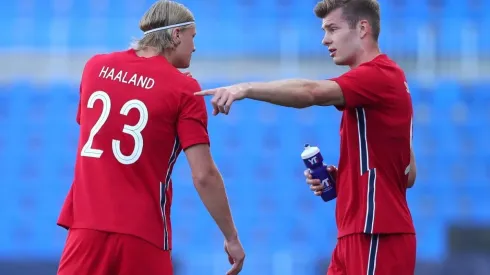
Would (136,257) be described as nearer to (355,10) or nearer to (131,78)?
(131,78)

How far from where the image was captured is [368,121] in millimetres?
3480

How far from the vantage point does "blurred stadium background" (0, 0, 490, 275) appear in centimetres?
965

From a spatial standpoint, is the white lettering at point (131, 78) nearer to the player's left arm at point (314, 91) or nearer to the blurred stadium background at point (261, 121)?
the player's left arm at point (314, 91)

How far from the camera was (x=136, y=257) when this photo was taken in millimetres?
3320

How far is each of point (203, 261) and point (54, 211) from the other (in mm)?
2119

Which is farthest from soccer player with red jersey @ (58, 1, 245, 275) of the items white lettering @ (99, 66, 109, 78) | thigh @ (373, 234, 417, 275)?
thigh @ (373, 234, 417, 275)

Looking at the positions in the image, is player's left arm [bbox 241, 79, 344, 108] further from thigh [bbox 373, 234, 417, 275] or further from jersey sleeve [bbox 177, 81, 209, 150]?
thigh [bbox 373, 234, 417, 275]

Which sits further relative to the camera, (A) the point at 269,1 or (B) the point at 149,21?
(A) the point at 269,1

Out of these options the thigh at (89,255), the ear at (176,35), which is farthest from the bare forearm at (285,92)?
the thigh at (89,255)

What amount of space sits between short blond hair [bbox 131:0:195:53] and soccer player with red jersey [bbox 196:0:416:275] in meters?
0.62

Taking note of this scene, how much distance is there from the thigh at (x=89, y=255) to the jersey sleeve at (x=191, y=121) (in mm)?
491

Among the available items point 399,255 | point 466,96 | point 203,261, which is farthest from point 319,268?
point 399,255

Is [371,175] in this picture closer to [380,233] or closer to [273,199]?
[380,233]

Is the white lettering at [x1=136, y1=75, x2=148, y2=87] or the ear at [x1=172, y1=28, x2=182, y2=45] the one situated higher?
the ear at [x1=172, y1=28, x2=182, y2=45]
